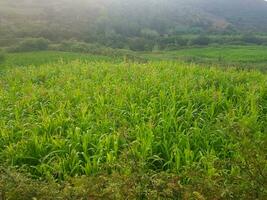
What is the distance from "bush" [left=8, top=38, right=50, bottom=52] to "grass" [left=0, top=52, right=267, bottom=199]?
1052 inches

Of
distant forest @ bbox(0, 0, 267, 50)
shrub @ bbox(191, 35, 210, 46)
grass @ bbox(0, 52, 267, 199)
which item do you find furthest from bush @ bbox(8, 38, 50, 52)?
shrub @ bbox(191, 35, 210, 46)

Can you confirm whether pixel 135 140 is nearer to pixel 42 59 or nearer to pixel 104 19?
pixel 42 59

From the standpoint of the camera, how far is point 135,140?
6.02m

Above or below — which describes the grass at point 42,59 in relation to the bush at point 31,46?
above

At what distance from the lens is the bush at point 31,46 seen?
37.2 meters

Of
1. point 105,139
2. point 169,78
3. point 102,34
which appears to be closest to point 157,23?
point 102,34

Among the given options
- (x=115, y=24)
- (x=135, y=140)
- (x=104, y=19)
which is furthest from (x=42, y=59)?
(x=115, y=24)

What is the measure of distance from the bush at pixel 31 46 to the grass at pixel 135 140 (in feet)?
87.7

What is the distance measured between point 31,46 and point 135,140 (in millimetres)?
33827

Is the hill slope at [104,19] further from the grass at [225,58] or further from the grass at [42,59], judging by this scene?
the grass at [42,59]

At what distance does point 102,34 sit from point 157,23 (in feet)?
72.6

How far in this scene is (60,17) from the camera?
201 ft

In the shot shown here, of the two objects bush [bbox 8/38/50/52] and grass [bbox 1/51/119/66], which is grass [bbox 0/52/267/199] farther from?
bush [bbox 8/38/50/52]

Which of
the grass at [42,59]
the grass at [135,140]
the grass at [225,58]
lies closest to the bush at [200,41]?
the grass at [225,58]
